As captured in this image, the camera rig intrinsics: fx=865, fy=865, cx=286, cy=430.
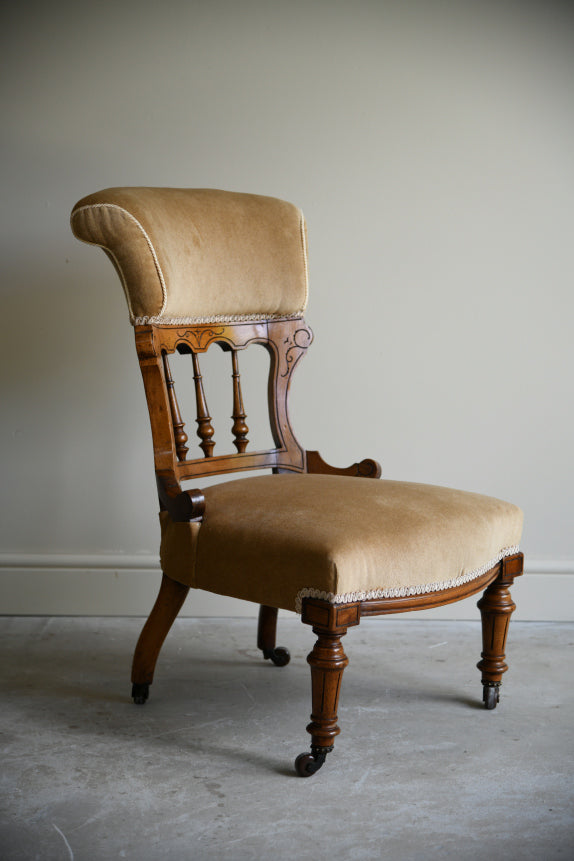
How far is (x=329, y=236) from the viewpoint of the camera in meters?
2.39

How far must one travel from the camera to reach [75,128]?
236 centimetres

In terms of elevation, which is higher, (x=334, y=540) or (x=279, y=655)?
(x=334, y=540)

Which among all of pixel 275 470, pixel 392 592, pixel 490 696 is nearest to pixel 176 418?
pixel 275 470

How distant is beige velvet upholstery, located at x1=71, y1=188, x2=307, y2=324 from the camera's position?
5.47 ft

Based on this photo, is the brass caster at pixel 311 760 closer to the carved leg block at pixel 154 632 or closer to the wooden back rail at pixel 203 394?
the carved leg block at pixel 154 632

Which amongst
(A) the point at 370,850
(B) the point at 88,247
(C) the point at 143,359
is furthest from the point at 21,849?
(B) the point at 88,247

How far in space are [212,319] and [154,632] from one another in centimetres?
67

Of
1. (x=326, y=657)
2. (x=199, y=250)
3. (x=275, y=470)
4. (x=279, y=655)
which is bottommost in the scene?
(x=279, y=655)

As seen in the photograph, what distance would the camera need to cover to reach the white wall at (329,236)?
2344 millimetres

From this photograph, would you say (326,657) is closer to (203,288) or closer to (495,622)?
(495,622)

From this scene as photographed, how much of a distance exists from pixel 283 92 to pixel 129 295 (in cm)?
97

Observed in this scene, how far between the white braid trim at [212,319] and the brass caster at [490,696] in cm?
91

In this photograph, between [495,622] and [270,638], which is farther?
[270,638]

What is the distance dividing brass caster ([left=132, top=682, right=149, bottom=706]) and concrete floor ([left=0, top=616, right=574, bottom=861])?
0.03m
